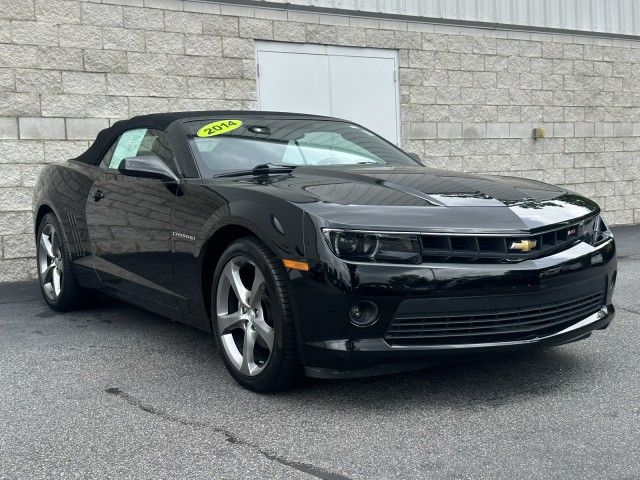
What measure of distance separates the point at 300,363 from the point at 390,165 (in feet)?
5.55

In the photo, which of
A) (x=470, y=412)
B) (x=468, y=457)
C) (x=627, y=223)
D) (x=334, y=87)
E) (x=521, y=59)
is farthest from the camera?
(x=627, y=223)

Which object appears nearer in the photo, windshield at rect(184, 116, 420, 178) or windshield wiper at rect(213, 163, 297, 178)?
windshield wiper at rect(213, 163, 297, 178)

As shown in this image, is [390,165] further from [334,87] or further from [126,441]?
[334,87]

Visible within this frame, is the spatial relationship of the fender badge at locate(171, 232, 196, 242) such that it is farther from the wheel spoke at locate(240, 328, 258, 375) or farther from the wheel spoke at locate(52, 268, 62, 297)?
the wheel spoke at locate(52, 268, 62, 297)

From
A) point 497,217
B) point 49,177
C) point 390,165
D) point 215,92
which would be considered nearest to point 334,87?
point 215,92

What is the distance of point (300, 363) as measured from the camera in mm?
3621

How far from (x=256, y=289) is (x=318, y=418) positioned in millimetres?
662

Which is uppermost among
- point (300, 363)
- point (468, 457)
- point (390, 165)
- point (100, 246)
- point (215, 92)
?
point (215, 92)

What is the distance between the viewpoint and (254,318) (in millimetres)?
3787

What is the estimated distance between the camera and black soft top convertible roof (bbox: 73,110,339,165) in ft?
16.5

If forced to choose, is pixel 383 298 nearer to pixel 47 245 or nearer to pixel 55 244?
pixel 55 244

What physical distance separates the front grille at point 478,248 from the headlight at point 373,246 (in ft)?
0.18

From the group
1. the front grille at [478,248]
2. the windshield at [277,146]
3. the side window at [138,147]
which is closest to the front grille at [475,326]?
the front grille at [478,248]

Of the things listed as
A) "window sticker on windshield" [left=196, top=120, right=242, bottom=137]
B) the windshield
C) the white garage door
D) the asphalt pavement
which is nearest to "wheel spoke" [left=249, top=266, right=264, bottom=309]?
the asphalt pavement
